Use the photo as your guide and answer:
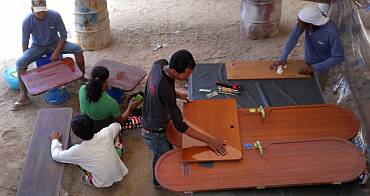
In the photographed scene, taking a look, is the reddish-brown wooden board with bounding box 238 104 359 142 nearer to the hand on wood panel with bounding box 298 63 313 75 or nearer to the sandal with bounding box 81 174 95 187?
the hand on wood panel with bounding box 298 63 313 75

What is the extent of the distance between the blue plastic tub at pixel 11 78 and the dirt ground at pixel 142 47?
0.08 m

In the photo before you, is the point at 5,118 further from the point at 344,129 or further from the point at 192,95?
the point at 344,129

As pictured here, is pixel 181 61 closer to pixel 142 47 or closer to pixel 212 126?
pixel 212 126

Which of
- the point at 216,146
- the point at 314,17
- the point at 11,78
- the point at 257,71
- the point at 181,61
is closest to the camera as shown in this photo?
the point at 181,61

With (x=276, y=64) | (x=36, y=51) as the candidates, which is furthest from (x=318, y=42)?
(x=36, y=51)

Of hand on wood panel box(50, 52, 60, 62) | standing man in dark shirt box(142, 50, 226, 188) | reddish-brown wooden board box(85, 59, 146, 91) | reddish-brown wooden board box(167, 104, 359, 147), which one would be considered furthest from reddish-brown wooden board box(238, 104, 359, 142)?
hand on wood panel box(50, 52, 60, 62)

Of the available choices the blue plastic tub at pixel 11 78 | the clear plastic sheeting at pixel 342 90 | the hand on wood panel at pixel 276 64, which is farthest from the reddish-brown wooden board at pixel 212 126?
the blue plastic tub at pixel 11 78

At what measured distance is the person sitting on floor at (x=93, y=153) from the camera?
347 centimetres

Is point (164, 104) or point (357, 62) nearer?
point (164, 104)

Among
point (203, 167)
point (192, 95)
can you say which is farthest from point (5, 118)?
point (203, 167)

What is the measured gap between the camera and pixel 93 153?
3.60 meters

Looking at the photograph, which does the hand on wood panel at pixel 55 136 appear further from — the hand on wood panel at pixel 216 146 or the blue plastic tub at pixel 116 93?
the hand on wood panel at pixel 216 146

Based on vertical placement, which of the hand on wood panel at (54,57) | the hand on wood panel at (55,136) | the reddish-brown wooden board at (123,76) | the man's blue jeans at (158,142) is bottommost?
the hand on wood panel at (55,136)

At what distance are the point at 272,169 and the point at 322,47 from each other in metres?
1.68
